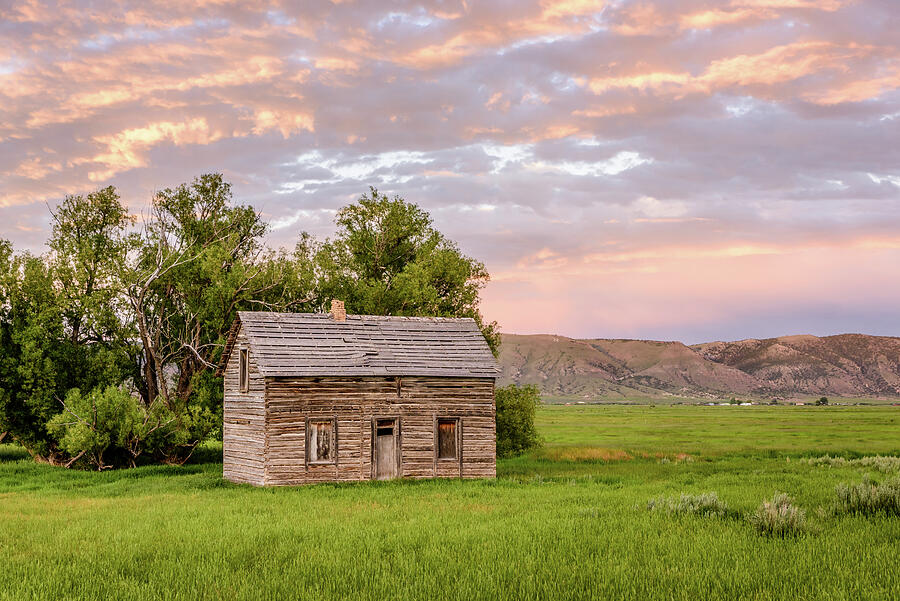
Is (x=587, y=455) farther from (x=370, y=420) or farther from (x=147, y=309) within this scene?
(x=147, y=309)

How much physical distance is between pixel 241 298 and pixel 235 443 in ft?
28.9

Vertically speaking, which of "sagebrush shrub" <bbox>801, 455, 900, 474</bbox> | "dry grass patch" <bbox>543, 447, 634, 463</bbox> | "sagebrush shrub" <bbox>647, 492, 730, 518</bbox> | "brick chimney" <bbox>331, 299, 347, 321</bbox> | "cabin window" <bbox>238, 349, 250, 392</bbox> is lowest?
"dry grass patch" <bbox>543, 447, 634, 463</bbox>

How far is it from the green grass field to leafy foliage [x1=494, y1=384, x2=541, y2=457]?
11568mm

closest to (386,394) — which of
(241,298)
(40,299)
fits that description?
(241,298)

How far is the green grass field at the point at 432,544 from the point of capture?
11.7 meters

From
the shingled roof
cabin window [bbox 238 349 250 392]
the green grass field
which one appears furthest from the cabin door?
cabin window [bbox 238 349 250 392]

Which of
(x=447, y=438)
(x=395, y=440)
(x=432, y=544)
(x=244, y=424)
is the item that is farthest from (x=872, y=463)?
(x=244, y=424)

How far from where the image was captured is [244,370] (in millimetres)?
31797

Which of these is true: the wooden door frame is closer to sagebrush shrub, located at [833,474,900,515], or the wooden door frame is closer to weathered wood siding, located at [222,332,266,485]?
weathered wood siding, located at [222,332,266,485]

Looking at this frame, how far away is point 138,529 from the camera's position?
17.9 m

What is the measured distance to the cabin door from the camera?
3070 cm

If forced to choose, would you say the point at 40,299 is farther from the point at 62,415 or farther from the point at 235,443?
the point at 235,443

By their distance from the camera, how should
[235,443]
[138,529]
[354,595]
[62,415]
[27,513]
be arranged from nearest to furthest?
[354,595] < [138,529] < [27,513] < [235,443] < [62,415]

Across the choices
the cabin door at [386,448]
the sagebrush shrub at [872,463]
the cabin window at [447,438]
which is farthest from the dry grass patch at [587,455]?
the cabin door at [386,448]
